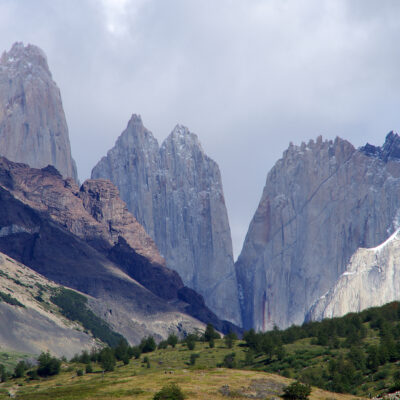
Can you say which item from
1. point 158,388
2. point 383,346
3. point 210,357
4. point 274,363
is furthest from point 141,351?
point 158,388

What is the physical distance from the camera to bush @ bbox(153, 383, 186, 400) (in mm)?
72750

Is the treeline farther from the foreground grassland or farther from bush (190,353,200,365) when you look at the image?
the foreground grassland

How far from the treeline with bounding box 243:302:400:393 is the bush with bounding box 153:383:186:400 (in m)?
23.3

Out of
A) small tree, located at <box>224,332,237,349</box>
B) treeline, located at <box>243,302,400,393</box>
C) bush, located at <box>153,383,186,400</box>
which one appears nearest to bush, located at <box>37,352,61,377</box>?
small tree, located at <box>224,332,237,349</box>

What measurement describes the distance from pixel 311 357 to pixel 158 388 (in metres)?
44.3

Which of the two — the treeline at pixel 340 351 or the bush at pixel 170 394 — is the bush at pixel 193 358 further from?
the bush at pixel 170 394

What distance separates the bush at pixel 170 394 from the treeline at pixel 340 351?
2335cm

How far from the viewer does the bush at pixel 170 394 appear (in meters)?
72.8

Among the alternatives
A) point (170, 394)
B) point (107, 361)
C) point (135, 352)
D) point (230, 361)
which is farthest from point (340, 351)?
point (170, 394)

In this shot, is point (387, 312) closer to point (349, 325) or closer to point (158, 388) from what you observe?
point (349, 325)

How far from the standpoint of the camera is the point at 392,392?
263ft

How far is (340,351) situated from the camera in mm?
118875

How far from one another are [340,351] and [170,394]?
5194 centimetres

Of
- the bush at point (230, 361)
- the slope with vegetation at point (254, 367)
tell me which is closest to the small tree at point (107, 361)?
the slope with vegetation at point (254, 367)
